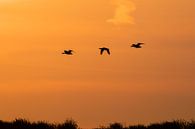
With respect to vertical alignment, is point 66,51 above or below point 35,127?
above

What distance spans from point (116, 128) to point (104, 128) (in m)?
0.63

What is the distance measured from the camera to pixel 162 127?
211 feet

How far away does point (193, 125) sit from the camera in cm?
6266

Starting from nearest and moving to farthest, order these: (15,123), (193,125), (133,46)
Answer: (193,125) → (15,123) → (133,46)

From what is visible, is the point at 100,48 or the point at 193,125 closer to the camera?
the point at 193,125

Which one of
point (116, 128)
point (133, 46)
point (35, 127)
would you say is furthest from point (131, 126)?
point (133, 46)

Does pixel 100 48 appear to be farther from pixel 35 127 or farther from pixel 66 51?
pixel 35 127

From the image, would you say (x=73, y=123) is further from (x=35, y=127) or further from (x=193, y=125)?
(x=193, y=125)

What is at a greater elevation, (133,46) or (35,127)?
(133,46)

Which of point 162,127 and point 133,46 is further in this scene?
point 133,46

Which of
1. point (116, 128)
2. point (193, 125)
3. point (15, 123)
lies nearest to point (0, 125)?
point (15, 123)

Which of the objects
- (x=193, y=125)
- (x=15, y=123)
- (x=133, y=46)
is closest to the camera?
(x=193, y=125)

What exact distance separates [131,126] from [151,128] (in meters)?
1.31

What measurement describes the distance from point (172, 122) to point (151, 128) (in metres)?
1.10
